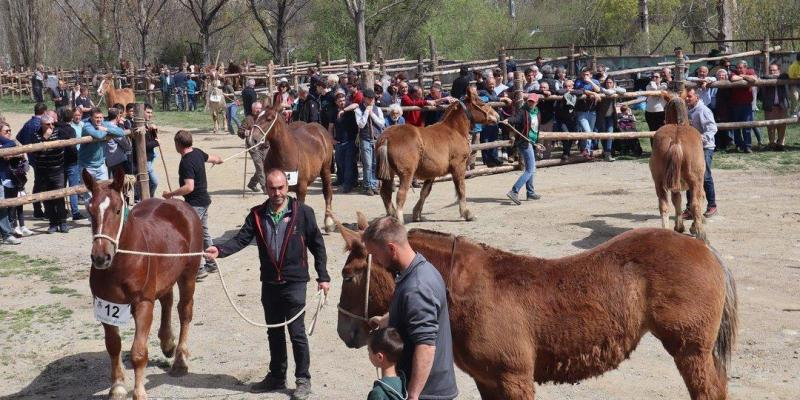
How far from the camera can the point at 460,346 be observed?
5.17 meters

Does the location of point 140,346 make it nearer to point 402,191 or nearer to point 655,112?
point 402,191

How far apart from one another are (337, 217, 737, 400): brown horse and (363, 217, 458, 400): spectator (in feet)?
1.52

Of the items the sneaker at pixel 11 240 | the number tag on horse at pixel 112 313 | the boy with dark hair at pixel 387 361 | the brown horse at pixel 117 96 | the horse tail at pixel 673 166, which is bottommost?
the sneaker at pixel 11 240

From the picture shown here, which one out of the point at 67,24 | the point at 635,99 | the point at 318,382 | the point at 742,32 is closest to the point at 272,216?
the point at 318,382

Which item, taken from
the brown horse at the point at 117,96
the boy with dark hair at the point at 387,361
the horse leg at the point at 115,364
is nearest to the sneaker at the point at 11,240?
the horse leg at the point at 115,364

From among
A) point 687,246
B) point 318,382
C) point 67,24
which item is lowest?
point 318,382

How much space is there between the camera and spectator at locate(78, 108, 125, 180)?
1352cm

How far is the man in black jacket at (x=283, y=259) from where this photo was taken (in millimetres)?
7012

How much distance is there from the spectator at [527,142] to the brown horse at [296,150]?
307 cm

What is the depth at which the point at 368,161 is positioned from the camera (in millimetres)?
16391

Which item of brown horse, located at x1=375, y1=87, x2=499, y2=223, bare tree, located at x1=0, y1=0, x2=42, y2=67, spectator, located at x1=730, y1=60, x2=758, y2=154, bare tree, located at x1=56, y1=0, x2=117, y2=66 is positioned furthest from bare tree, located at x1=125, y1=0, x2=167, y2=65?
brown horse, located at x1=375, y1=87, x2=499, y2=223

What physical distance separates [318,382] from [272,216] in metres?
1.47

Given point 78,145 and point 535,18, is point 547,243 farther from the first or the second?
point 535,18

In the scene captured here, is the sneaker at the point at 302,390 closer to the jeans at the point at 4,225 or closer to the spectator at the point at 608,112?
the jeans at the point at 4,225
